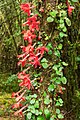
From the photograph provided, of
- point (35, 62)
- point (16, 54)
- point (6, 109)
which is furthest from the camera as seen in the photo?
point (16, 54)

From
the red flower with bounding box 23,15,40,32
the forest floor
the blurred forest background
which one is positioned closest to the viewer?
the red flower with bounding box 23,15,40,32

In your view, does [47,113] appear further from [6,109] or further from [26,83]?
[6,109]

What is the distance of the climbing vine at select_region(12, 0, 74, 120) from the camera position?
8.63ft

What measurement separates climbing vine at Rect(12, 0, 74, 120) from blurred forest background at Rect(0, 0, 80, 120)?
9.3 inches

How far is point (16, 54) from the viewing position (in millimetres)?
7496

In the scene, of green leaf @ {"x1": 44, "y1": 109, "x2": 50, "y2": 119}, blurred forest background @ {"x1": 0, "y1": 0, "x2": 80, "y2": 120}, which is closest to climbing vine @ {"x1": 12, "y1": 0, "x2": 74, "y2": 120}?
green leaf @ {"x1": 44, "y1": 109, "x2": 50, "y2": 119}

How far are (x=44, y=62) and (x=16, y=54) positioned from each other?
4.88 m

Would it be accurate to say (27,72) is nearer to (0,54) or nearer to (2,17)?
(2,17)

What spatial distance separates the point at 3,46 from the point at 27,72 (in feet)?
17.7

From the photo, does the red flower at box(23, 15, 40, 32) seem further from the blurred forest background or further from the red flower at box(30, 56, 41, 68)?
the blurred forest background

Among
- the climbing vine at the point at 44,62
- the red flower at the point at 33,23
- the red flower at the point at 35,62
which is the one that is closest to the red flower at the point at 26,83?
the climbing vine at the point at 44,62

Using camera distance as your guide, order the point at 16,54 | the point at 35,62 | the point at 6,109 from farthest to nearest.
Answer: the point at 16,54
the point at 6,109
the point at 35,62

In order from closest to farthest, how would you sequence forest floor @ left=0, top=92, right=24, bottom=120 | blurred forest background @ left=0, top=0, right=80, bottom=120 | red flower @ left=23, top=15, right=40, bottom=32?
red flower @ left=23, top=15, right=40, bottom=32, blurred forest background @ left=0, top=0, right=80, bottom=120, forest floor @ left=0, top=92, right=24, bottom=120

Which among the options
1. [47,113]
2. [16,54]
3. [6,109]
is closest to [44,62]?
[47,113]
